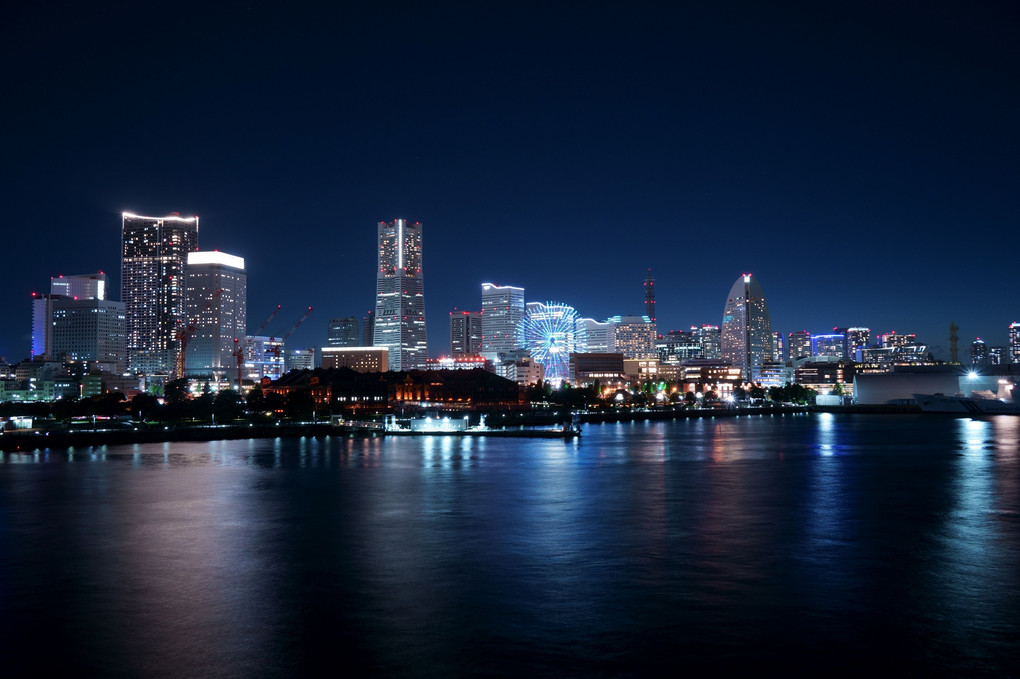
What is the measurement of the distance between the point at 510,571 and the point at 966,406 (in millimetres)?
131468

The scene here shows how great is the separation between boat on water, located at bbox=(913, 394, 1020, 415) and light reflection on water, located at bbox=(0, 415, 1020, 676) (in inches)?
3755

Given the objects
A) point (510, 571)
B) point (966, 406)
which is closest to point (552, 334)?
point (966, 406)

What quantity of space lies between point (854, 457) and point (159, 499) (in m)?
43.2

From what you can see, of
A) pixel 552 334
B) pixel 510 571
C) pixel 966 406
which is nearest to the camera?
pixel 510 571

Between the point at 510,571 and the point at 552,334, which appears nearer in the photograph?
the point at 510,571

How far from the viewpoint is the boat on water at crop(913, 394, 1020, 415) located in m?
127

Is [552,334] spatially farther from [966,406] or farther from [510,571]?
[510,571]

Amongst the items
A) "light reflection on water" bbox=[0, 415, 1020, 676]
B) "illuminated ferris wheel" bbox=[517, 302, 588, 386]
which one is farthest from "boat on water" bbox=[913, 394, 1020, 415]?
"light reflection on water" bbox=[0, 415, 1020, 676]

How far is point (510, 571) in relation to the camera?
20.9 meters

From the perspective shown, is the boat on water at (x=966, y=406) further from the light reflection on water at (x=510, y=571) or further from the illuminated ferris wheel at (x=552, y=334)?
the light reflection on water at (x=510, y=571)

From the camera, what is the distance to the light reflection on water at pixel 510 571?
14625 mm

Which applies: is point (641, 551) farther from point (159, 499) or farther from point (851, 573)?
point (159, 499)

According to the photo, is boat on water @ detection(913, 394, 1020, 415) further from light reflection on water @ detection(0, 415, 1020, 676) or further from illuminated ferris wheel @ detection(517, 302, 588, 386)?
light reflection on water @ detection(0, 415, 1020, 676)

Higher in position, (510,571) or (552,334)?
(552,334)
